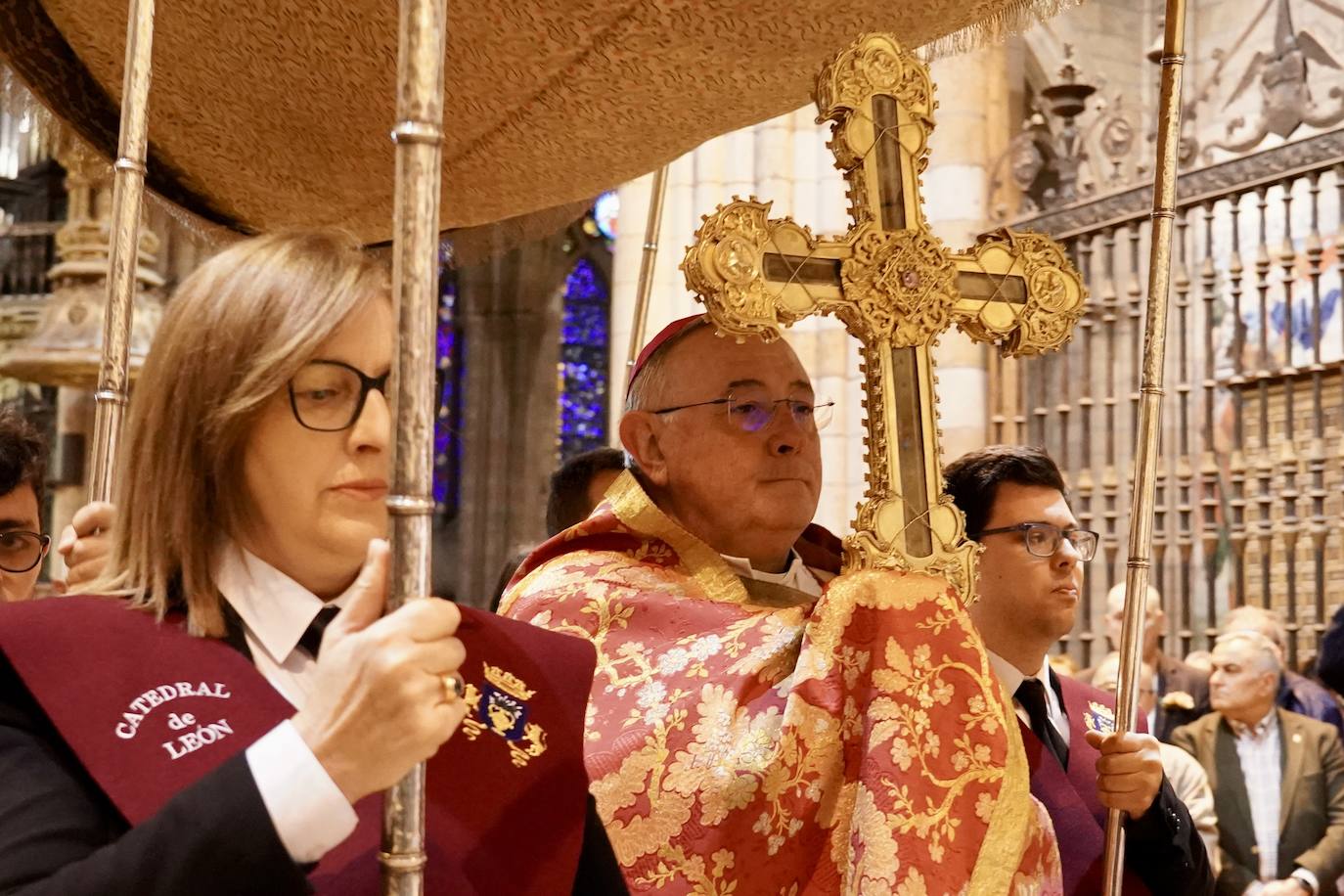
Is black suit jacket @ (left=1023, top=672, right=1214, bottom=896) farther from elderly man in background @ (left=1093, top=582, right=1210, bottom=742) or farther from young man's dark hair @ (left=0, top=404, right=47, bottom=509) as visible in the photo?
elderly man in background @ (left=1093, top=582, right=1210, bottom=742)

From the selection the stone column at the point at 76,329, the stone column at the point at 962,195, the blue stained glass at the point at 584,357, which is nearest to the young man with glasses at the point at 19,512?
the stone column at the point at 76,329

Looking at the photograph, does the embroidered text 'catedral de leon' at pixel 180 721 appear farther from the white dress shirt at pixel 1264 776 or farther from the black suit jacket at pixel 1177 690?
the black suit jacket at pixel 1177 690

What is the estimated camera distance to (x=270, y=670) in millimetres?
1542

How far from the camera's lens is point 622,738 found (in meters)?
2.33

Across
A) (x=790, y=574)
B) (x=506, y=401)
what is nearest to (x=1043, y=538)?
(x=790, y=574)

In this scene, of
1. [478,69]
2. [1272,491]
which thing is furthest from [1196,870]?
[1272,491]

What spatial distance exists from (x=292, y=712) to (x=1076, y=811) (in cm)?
156

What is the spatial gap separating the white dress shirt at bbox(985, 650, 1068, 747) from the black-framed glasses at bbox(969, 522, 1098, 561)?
8.6 inches

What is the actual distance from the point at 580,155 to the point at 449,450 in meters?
12.1

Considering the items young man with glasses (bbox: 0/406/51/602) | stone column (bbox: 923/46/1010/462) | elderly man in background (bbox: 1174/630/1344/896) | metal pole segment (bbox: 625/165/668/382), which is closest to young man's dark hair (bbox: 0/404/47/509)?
young man with glasses (bbox: 0/406/51/602)

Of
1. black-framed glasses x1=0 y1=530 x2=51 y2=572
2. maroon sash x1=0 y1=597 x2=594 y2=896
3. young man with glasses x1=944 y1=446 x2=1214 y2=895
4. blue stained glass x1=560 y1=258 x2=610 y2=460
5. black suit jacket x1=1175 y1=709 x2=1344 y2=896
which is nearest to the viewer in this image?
maroon sash x1=0 y1=597 x2=594 y2=896

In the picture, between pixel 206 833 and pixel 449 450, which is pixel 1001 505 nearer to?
pixel 206 833

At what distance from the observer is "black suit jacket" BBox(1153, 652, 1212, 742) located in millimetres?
6484

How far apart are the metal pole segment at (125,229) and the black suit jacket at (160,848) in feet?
3.12
